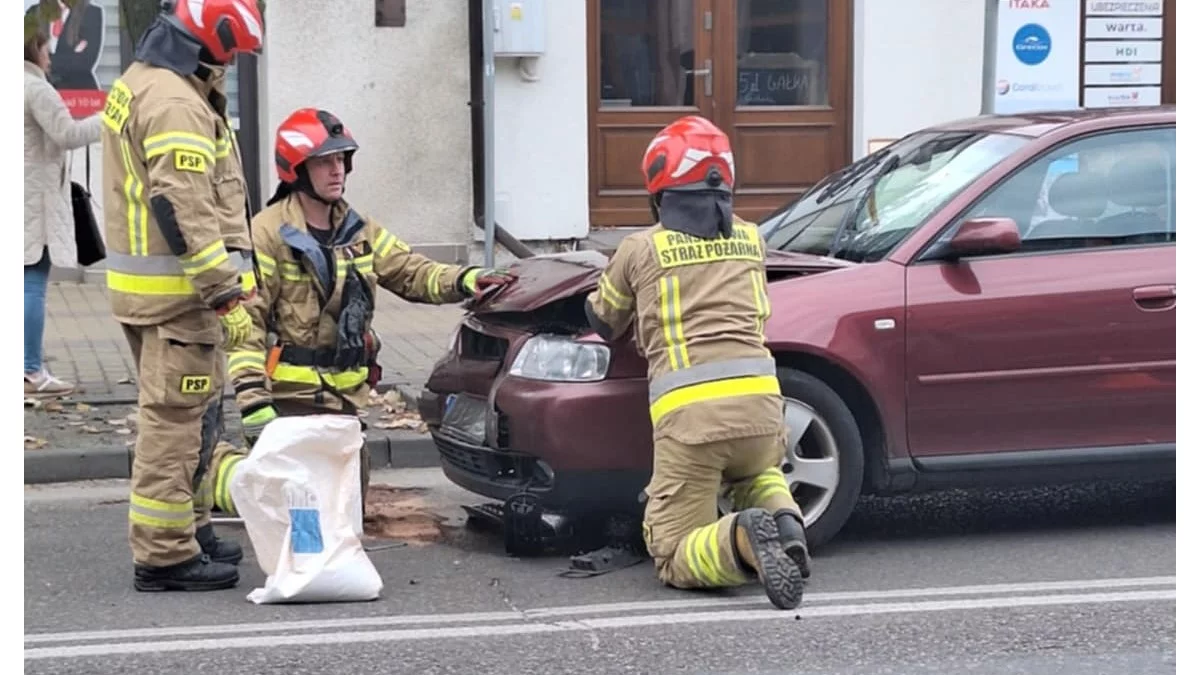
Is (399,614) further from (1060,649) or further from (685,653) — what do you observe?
(1060,649)

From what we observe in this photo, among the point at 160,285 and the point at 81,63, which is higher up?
the point at 81,63

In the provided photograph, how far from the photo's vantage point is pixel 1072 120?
6883 mm

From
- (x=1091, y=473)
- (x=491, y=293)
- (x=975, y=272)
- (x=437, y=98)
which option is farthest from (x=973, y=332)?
(x=437, y=98)

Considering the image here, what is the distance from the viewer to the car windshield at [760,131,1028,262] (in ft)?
22.1

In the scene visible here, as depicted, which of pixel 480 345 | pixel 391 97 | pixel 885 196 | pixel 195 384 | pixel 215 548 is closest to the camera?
pixel 195 384

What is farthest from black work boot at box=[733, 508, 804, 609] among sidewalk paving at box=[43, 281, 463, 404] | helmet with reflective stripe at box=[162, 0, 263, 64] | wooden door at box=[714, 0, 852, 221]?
wooden door at box=[714, 0, 852, 221]

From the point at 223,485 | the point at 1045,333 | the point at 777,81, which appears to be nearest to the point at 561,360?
the point at 223,485

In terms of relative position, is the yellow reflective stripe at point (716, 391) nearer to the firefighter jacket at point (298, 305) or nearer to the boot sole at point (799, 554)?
the boot sole at point (799, 554)

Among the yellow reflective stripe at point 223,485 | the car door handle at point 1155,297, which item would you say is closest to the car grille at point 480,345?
the yellow reflective stripe at point 223,485

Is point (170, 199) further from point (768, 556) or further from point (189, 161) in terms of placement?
point (768, 556)

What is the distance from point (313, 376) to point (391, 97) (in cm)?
706

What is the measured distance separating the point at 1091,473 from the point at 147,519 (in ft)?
11.2

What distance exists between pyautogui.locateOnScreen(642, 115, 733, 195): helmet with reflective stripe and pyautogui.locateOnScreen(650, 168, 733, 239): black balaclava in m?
0.01

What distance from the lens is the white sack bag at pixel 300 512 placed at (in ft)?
19.1
